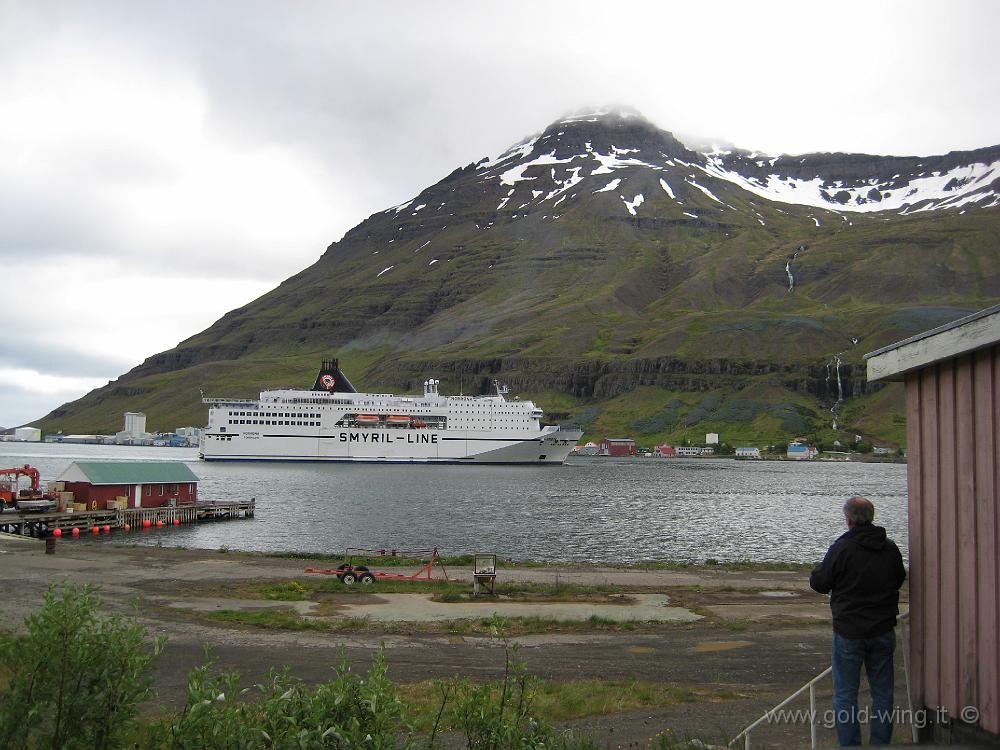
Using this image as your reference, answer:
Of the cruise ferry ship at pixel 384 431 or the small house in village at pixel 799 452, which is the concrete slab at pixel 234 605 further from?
the small house in village at pixel 799 452

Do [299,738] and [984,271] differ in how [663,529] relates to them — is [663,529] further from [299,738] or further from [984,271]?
[984,271]

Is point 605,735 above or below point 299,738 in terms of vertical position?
below

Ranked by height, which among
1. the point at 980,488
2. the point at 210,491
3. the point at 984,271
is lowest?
the point at 210,491

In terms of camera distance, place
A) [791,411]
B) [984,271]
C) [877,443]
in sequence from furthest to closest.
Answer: [984,271], [791,411], [877,443]

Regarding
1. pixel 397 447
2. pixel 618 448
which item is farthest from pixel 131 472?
pixel 618 448

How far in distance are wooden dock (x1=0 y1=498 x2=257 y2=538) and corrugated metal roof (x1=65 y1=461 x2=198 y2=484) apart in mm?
2348

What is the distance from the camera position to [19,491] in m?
41.5

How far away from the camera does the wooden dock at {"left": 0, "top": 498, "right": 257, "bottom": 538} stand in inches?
1437

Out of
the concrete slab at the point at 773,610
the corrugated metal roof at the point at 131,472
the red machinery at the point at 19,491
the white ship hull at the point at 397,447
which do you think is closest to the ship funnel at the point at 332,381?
the white ship hull at the point at 397,447

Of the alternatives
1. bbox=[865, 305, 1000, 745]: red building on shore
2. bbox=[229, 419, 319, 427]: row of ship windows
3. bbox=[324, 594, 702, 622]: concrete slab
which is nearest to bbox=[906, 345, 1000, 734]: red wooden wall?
bbox=[865, 305, 1000, 745]: red building on shore

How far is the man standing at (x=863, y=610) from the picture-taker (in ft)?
20.6

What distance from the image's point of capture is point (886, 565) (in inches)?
247

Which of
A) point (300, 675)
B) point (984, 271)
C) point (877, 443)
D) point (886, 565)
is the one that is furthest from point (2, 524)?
point (984, 271)

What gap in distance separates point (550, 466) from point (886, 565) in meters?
108
